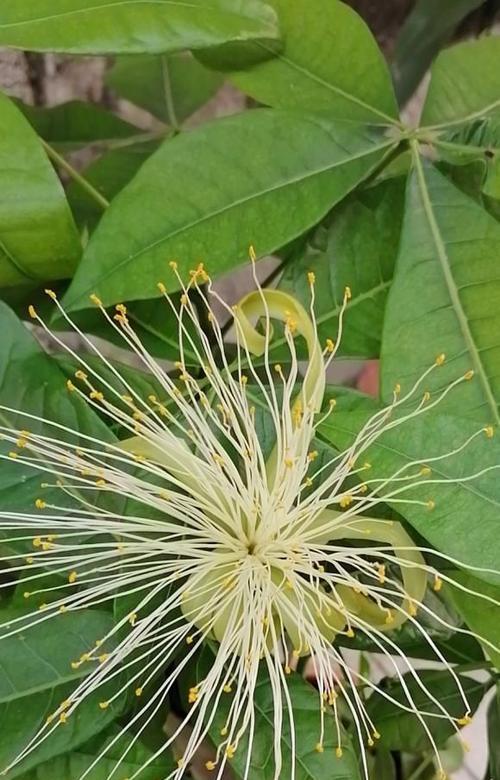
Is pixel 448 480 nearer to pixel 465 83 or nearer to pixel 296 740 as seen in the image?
pixel 296 740

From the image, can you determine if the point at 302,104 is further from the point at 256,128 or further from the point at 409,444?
the point at 409,444

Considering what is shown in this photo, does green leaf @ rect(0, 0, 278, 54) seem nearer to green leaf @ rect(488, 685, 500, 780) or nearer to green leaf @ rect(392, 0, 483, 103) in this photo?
green leaf @ rect(392, 0, 483, 103)

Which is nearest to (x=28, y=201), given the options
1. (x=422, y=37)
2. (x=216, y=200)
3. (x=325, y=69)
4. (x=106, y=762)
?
(x=216, y=200)

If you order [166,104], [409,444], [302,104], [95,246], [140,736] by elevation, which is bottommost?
[140,736]

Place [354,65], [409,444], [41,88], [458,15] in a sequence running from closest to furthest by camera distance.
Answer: [409,444] < [354,65] < [458,15] < [41,88]

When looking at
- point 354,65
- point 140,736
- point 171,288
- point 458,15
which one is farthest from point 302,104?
point 140,736

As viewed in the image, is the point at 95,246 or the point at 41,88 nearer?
the point at 95,246
